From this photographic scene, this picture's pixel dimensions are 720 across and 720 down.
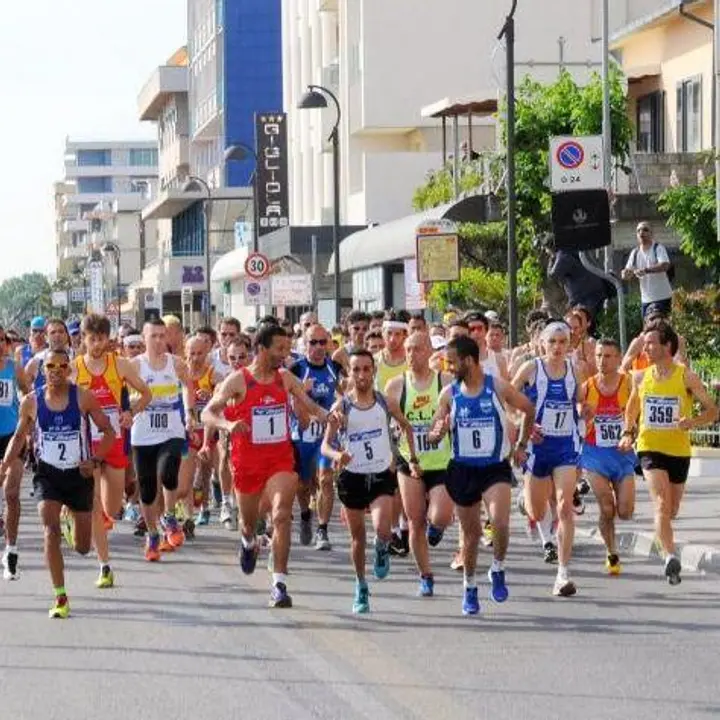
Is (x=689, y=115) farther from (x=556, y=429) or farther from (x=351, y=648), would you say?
(x=351, y=648)

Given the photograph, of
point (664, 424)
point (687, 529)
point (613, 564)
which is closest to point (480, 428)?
point (664, 424)

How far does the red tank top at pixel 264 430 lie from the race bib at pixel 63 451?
100cm

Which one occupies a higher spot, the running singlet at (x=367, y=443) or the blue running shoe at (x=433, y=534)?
the running singlet at (x=367, y=443)

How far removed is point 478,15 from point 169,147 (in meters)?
56.9

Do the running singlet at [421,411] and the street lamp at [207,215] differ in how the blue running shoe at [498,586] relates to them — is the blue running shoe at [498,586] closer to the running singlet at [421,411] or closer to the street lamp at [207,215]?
the running singlet at [421,411]

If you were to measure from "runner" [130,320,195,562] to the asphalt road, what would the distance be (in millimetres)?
619

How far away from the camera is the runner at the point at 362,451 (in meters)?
14.2

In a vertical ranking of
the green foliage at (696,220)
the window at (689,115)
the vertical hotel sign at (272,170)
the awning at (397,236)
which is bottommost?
the green foliage at (696,220)

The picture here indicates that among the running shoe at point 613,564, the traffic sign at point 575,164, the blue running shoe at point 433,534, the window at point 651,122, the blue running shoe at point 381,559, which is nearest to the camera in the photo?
the blue running shoe at point 381,559

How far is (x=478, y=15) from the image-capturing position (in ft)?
201

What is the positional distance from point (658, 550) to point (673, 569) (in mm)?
2748

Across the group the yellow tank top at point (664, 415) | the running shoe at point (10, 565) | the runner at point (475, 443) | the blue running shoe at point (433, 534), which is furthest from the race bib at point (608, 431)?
the running shoe at point (10, 565)

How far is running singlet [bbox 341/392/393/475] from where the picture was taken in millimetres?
14328

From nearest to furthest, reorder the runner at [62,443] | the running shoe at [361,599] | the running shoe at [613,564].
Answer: the running shoe at [361,599], the runner at [62,443], the running shoe at [613,564]
